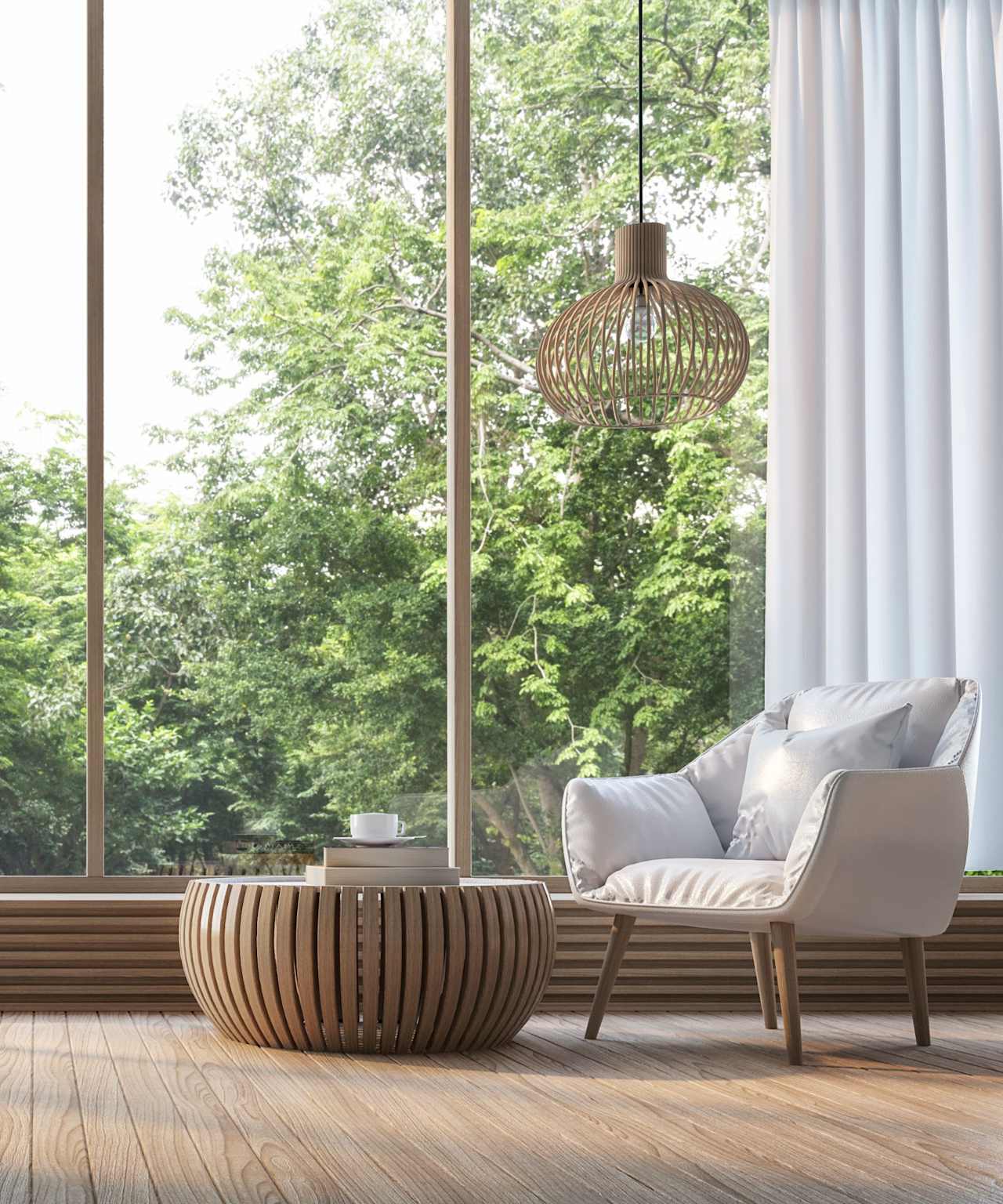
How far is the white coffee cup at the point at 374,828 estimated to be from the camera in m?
3.14

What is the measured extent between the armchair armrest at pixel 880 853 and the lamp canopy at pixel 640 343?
1141mm

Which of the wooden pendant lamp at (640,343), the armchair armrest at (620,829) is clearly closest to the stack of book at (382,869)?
the armchair armrest at (620,829)

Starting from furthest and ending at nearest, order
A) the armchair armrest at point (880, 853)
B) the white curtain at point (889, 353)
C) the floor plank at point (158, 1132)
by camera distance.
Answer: the white curtain at point (889, 353), the armchair armrest at point (880, 853), the floor plank at point (158, 1132)

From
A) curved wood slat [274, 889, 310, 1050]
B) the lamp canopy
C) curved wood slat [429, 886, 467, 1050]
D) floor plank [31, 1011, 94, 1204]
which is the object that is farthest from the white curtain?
floor plank [31, 1011, 94, 1204]

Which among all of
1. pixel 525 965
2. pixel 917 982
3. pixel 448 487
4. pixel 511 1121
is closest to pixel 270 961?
pixel 525 965

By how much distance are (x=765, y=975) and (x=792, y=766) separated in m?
0.52

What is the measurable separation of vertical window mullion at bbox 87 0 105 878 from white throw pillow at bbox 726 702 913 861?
69.0 inches

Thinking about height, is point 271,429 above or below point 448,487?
above

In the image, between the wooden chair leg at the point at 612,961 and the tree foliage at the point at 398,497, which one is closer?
the wooden chair leg at the point at 612,961

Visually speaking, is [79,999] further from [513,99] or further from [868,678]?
[513,99]

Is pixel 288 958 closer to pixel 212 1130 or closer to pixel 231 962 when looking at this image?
pixel 231 962

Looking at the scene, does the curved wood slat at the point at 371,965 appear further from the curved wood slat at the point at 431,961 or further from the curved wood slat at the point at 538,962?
the curved wood slat at the point at 538,962

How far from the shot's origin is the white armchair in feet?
9.33

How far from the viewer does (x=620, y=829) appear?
3250 millimetres
